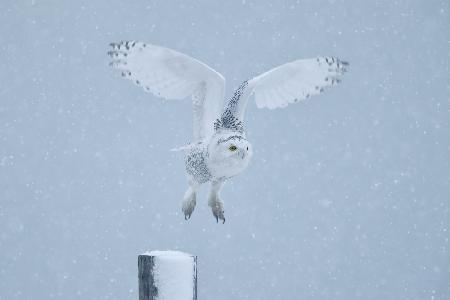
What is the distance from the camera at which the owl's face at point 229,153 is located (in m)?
1.79

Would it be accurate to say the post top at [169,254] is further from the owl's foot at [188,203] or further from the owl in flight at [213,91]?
the owl's foot at [188,203]

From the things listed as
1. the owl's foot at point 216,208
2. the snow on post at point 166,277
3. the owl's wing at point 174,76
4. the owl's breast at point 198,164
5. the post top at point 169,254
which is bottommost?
the snow on post at point 166,277

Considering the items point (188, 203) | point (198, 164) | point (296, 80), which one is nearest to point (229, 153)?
point (198, 164)

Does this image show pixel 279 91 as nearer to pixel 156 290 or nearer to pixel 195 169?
pixel 195 169

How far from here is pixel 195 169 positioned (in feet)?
6.48

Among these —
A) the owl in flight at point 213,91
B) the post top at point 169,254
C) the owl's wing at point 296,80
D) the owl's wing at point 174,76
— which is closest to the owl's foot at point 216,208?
the owl in flight at point 213,91

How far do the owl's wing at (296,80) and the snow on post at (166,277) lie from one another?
1.01 metres

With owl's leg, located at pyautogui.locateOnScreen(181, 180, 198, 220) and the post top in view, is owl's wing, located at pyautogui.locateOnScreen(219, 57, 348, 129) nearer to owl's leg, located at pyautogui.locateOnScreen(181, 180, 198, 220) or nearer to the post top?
owl's leg, located at pyautogui.locateOnScreen(181, 180, 198, 220)

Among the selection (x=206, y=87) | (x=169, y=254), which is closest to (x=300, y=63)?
(x=206, y=87)

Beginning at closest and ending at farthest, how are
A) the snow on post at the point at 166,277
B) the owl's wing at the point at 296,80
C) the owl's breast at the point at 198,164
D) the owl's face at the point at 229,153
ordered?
1. the snow on post at the point at 166,277
2. the owl's face at the point at 229,153
3. the owl's breast at the point at 198,164
4. the owl's wing at the point at 296,80

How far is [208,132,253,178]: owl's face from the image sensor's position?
5.86 ft

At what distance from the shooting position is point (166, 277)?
44.3 inches

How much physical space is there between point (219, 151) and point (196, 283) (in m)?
0.70

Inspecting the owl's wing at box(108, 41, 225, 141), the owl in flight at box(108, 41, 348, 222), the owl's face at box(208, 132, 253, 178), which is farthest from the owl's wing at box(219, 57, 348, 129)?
the owl's face at box(208, 132, 253, 178)
